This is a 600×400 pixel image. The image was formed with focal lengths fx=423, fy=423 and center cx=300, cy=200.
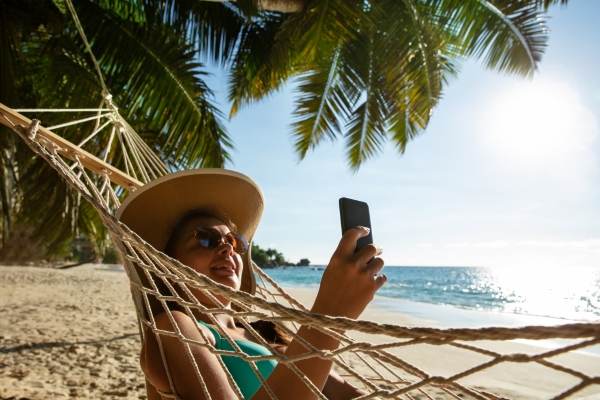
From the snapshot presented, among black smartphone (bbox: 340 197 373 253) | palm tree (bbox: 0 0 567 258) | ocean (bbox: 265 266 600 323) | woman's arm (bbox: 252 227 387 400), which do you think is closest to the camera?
woman's arm (bbox: 252 227 387 400)

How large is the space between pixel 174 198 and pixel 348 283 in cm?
75

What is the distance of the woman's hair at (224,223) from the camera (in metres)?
1.25

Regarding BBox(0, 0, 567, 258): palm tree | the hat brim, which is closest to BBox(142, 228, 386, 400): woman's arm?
the hat brim

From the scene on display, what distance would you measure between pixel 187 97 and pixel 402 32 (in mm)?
2233

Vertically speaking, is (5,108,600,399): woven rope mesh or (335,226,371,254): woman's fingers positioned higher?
(335,226,371,254): woman's fingers

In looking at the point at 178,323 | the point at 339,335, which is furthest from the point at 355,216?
the point at 178,323

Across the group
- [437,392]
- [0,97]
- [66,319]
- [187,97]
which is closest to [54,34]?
[0,97]

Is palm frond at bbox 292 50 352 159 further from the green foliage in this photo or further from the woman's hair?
the green foliage

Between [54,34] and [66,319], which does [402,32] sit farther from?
[66,319]

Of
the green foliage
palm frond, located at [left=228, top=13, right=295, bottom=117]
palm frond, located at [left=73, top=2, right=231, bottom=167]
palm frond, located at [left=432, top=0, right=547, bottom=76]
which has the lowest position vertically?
the green foliage

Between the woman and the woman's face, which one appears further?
the woman's face

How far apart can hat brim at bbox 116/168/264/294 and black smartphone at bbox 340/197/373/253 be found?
58cm

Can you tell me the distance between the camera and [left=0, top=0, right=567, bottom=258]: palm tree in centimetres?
357

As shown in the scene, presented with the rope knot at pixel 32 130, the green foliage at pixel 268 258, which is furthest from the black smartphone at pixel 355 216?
the green foliage at pixel 268 258
